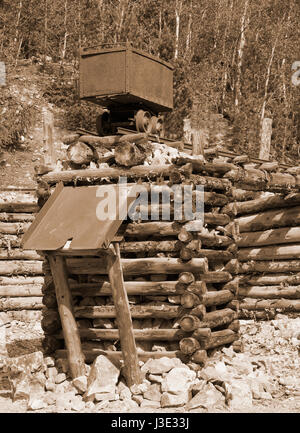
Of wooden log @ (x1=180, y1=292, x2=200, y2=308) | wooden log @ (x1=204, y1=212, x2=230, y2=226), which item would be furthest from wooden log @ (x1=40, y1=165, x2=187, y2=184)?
wooden log @ (x1=180, y1=292, x2=200, y2=308)

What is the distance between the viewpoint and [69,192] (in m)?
8.88

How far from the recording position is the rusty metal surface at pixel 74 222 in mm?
7809

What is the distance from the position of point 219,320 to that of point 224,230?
133 centimetres

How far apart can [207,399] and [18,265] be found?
699cm

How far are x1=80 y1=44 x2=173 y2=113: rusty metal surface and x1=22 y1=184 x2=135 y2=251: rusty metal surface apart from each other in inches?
238

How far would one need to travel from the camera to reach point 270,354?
920 cm

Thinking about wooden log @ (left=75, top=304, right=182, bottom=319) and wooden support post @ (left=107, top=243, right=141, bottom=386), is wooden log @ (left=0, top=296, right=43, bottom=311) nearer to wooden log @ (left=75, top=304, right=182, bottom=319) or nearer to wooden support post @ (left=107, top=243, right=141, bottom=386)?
wooden log @ (left=75, top=304, right=182, bottom=319)

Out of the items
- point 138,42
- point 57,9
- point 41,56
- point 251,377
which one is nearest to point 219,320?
point 251,377

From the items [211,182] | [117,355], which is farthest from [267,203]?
[117,355]

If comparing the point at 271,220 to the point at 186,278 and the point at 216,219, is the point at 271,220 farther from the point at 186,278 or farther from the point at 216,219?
the point at 186,278

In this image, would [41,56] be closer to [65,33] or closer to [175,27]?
[65,33]

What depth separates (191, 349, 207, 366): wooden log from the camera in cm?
819

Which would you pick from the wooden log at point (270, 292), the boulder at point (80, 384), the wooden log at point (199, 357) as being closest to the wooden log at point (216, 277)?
the wooden log at point (199, 357)
